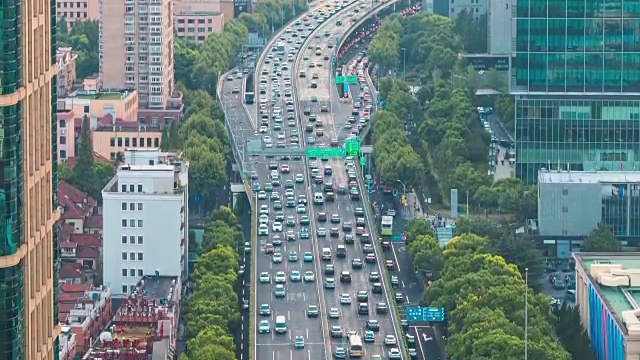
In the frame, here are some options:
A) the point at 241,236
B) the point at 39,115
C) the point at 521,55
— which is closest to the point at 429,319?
the point at 241,236

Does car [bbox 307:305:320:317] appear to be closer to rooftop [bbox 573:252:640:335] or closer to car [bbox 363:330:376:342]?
car [bbox 363:330:376:342]

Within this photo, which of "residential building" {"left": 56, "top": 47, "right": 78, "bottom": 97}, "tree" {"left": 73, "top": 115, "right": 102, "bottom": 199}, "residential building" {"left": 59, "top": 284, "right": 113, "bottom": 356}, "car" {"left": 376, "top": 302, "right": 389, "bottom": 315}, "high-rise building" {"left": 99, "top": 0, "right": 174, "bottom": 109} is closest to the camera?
"residential building" {"left": 59, "top": 284, "right": 113, "bottom": 356}

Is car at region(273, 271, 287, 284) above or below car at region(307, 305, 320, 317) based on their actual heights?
above

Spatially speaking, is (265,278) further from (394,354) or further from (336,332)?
(394,354)

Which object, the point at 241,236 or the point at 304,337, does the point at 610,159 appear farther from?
the point at 304,337

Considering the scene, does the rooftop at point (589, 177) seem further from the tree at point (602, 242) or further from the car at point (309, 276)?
the car at point (309, 276)

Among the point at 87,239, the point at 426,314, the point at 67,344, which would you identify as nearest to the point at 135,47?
the point at 87,239

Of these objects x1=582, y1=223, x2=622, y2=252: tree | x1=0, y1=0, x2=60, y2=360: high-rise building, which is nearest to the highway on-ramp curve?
x1=582, y1=223, x2=622, y2=252: tree
